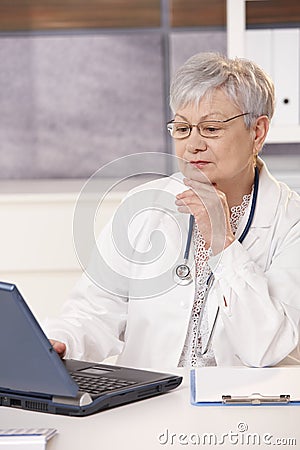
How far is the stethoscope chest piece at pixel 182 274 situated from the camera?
5.89ft

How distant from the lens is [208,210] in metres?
1.90

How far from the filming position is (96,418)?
57.1 inches

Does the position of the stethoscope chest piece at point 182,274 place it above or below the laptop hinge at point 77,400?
above

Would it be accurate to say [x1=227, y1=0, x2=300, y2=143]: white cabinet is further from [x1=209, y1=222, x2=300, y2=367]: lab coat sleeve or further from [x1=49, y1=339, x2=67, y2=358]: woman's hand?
[x1=49, y1=339, x2=67, y2=358]: woman's hand

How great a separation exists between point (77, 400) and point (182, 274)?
0.44 meters

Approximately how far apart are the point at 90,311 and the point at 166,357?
196 mm

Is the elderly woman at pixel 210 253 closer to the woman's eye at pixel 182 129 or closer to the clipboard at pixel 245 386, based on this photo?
the woman's eye at pixel 182 129

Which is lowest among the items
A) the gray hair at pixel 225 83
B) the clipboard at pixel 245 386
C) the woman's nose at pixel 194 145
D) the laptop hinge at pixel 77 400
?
the clipboard at pixel 245 386

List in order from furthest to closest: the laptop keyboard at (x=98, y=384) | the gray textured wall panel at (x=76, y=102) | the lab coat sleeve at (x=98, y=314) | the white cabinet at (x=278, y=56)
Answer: the gray textured wall panel at (x=76, y=102) < the white cabinet at (x=278, y=56) < the lab coat sleeve at (x=98, y=314) < the laptop keyboard at (x=98, y=384)

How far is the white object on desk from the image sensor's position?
1.31 metres

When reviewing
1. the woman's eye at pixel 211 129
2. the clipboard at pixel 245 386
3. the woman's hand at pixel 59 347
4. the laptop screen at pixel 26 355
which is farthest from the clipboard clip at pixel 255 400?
the woman's eye at pixel 211 129

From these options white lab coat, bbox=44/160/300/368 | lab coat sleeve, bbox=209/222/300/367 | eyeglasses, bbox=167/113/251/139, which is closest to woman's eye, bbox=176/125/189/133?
eyeglasses, bbox=167/113/251/139

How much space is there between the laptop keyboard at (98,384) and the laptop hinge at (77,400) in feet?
0.13

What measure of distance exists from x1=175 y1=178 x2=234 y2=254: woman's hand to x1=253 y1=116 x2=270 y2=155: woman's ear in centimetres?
24
